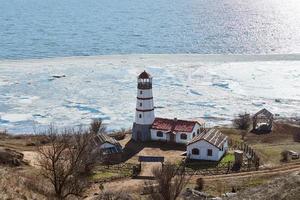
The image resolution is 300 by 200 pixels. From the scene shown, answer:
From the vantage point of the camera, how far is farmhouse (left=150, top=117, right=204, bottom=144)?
177ft

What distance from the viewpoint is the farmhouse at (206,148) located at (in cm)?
4912

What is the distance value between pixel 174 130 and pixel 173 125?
729mm

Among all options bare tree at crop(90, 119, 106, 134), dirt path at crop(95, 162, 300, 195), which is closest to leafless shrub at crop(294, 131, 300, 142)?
dirt path at crop(95, 162, 300, 195)

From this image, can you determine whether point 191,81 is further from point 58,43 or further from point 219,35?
point 219,35

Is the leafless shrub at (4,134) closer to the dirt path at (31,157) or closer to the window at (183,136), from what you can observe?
the dirt path at (31,157)

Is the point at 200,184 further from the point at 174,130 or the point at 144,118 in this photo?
the point at 144,118

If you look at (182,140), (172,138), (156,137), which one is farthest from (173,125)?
(156,137)

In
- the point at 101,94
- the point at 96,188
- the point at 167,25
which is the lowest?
the point at 96,188

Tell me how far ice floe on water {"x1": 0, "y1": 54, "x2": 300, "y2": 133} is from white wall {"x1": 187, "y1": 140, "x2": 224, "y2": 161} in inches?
495

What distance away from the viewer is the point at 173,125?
5462 centimetres

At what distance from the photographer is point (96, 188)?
4153 centimetres

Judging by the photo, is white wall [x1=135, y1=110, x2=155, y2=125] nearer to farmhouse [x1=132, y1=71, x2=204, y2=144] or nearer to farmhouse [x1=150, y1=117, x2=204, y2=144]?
farmhouse [x1=132, y1=71, x2=204, y2=144]

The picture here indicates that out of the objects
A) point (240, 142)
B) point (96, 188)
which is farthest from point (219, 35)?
point (96, 188)

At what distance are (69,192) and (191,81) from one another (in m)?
45.3
